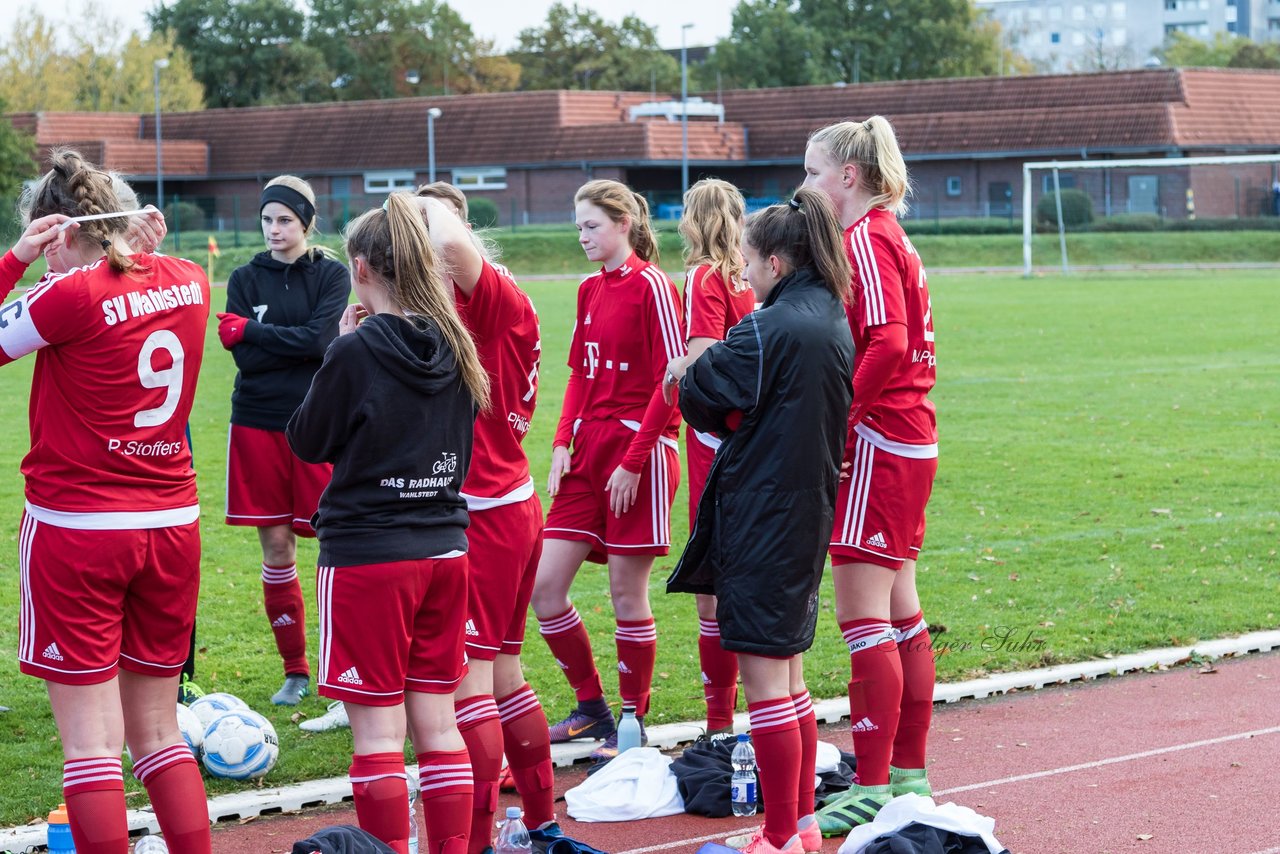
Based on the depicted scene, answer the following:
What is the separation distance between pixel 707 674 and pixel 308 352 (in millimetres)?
2105

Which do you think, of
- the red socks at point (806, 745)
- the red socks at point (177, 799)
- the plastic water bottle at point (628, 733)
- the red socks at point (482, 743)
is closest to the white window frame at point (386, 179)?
the plastic water bottle at point (628, 733)

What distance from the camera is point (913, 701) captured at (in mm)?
5109

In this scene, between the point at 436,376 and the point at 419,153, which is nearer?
the point at 436,376

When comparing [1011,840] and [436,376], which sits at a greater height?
[436,376]

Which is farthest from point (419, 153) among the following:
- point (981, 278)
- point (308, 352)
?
point (308, 352)

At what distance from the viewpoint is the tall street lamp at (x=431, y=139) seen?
189ft

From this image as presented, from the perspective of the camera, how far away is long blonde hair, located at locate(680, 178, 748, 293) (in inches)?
221

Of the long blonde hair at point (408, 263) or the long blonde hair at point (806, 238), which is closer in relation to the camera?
the long blonde hair at point (408, 263)

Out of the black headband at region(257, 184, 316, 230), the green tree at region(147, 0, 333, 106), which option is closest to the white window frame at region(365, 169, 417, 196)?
the green tree at region(147, 0, 333, 106)

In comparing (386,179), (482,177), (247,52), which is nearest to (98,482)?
(482,177)

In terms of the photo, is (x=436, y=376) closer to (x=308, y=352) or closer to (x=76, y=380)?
(x=76, y=380)

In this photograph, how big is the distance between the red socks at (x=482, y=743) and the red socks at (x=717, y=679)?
1384 millimetres

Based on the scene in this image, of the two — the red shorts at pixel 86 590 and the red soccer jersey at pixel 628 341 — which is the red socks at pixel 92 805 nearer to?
the red shorts at pixel 86 590

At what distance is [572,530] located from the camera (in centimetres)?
574
